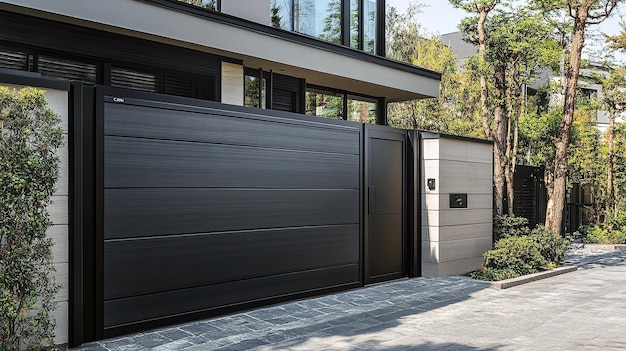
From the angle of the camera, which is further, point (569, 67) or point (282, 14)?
point (569, 67)

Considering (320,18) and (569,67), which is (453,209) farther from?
(569,67)

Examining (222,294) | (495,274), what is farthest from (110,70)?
(495,274)

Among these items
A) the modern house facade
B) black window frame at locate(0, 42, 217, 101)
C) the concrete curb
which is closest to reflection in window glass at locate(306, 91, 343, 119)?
the modern house facade

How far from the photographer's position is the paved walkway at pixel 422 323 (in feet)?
19.9

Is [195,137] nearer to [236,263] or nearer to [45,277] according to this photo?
[236,263]

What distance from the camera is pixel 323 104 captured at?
11.5 m

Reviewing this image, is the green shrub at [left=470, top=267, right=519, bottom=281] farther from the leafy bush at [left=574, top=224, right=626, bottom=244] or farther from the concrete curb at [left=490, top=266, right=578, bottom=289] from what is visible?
the leafy bush at [left=574, top=224, right=626, bottom=244]

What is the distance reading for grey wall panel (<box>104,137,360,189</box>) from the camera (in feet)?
20.8

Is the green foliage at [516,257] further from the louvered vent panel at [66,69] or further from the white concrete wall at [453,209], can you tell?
the louvered vent panel at [66,69]

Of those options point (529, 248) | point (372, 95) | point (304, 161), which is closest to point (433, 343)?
point (304, 161)

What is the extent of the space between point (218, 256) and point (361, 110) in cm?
638

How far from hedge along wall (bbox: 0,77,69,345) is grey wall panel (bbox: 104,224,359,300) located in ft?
1.57

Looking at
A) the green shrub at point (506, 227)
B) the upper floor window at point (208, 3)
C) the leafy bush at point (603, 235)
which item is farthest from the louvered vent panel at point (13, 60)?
the leafy bush at point (603, 235)

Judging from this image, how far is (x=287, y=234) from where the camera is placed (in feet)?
26.9
